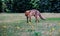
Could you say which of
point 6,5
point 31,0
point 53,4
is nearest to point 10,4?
point 6,5

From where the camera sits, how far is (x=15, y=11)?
2195 cm

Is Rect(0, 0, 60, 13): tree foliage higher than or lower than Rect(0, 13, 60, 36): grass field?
lower

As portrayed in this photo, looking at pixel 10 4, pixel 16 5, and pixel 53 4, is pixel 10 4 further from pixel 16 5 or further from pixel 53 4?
pixel 53 4

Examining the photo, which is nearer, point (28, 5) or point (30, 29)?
point (30, 29)

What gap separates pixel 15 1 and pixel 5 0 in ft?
4.25

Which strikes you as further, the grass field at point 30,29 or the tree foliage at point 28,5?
the tree foliage at point 28,5

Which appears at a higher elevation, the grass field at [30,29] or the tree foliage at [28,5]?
the grass field at [30,29]

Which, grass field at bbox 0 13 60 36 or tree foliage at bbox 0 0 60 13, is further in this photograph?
tree foliage at bbox 0 0 60 13

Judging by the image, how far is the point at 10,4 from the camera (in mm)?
21766

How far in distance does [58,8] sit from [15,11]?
3613 millimetres

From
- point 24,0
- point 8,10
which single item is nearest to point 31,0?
point 24,0

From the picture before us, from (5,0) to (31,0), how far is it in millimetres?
2098

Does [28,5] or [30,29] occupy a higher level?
[30,29]

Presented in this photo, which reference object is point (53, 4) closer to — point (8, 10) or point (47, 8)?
point (47, 8)
